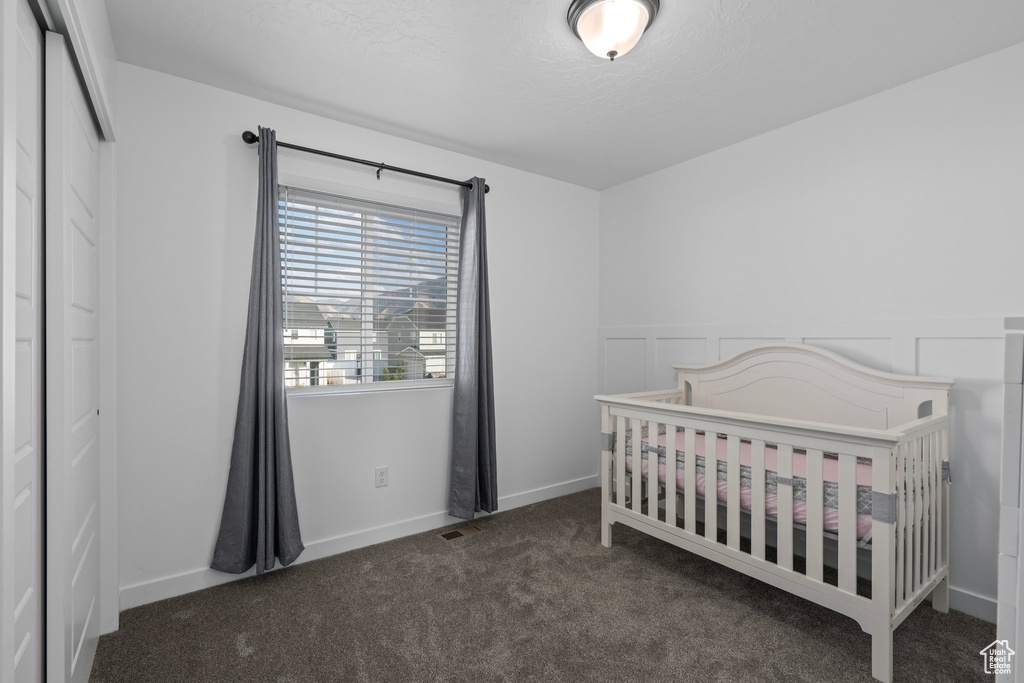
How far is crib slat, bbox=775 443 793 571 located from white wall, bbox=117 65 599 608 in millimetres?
1690

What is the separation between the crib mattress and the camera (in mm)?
1687

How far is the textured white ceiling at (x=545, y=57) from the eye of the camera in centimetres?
166

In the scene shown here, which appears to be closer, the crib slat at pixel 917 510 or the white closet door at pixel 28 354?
the white closet door at pixel 28 354

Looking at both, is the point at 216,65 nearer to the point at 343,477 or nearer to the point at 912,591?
the point at 343,477

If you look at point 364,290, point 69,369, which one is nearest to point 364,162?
point 364,290

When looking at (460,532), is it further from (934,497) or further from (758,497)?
(934,497)

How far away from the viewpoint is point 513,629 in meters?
1.82

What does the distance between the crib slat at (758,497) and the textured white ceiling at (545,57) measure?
1577 mm

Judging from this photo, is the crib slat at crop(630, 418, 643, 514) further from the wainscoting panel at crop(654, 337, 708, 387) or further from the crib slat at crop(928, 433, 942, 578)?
the crib slat at crop(928, 433, 942, 578)

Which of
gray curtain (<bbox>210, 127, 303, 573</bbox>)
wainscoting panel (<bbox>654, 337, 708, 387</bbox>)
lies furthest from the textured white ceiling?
wainscoting panel (<bbox>654, 337, 708, 387</bbox>)

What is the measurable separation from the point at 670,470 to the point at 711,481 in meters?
0.19

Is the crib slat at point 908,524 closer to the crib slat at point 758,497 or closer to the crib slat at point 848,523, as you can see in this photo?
the crib slat at point 848,523

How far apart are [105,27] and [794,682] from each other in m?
3.20

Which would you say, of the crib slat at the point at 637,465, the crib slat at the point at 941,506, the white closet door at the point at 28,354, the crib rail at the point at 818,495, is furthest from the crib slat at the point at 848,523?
the white closet door at the point at 28,354
